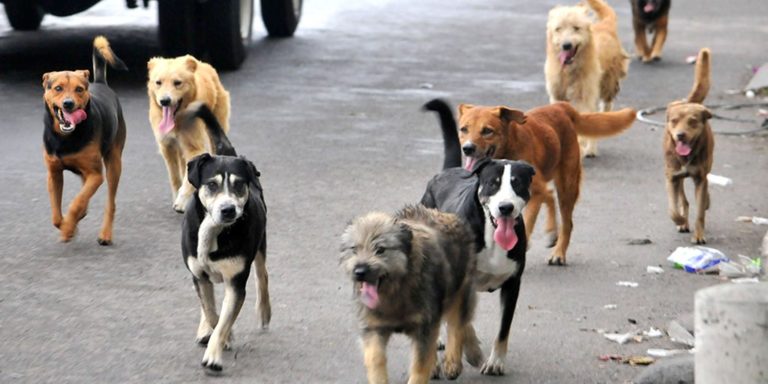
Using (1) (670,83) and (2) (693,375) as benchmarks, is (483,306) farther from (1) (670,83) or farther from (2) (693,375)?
(1) (670,83)

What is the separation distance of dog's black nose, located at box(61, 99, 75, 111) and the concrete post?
4.89 metres

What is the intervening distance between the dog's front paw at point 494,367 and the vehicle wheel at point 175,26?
9655mm

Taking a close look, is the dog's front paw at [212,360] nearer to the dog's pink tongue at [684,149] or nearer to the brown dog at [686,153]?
the brown dog at [686,153]

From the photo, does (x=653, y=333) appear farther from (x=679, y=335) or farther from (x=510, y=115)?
(x=510, y=115)

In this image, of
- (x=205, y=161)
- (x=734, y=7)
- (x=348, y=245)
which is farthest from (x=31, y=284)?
(x=734, y=7)

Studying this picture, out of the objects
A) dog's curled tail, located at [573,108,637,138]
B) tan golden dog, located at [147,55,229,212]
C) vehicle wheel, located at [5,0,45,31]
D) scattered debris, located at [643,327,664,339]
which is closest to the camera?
scattered debris, located at [643,327,664,339]

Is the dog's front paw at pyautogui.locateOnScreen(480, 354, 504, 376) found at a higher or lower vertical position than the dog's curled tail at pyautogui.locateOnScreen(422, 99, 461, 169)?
lower

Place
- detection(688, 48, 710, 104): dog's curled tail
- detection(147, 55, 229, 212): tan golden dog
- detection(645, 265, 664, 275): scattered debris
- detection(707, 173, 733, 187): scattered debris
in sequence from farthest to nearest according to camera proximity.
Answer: detection(707, 173, 733, 187): scattered debris < detection(688, 48, 710, 104): dog's curled tail < detection(147, 55, 229, 212): tan golden dog < detection(645, 265, 664, 275): scattered debris

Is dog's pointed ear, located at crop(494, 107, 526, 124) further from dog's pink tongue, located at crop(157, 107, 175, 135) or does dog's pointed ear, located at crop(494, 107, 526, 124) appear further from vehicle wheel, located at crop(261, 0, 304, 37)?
vehicle wheel, located at crop(261, 0, 304, 37)

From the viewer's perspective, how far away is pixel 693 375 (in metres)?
6.35

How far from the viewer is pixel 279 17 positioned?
1958 cm

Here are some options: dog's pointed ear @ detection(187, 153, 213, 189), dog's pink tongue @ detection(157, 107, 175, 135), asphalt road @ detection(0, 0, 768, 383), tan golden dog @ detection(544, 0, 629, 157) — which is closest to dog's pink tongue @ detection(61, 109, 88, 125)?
asphalt road @ detection(0, 0, 768, 383)

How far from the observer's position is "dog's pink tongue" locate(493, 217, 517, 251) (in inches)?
267

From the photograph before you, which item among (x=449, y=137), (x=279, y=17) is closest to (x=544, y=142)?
(x=449, y=137)
